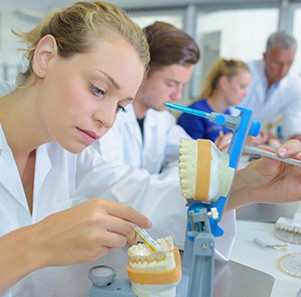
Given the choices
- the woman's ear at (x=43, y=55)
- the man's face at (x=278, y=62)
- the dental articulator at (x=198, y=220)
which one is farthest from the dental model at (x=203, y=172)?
the man's face at (x=278, y=62)

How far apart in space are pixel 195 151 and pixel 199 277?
0.17 meters

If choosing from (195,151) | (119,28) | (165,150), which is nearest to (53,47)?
(119,28)

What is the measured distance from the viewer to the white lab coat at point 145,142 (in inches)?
53.9

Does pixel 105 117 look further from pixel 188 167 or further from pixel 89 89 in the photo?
pixel 188 167

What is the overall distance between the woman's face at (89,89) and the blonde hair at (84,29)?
22 millimetres

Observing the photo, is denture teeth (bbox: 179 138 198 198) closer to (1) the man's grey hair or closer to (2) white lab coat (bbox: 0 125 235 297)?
(2) white lab coat (bbox: 0 125 235 297)

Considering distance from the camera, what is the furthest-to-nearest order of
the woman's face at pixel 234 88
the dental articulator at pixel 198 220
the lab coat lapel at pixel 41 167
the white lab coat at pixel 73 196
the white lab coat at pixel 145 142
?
the woman's face at pixel 234 88
the white lab coat at pixel 145 142
the lab coat lapel at pixel 41 167
the white lab coat at pixel 73 196
the dental articulator at pixel 198 220

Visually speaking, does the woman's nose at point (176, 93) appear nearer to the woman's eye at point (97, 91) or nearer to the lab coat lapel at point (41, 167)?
the lab coat lapel at point (41, 167)

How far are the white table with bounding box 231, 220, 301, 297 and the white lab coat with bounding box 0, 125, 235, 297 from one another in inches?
2.4

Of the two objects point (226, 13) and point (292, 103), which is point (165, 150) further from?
point (226, 13)

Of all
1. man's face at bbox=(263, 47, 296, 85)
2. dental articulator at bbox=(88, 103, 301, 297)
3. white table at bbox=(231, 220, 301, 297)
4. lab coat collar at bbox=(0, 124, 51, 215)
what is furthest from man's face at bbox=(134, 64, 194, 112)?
man's face at bbox=(263, 47, 296, 85)

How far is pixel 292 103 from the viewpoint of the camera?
2887mm

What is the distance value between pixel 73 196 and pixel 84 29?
469 mm

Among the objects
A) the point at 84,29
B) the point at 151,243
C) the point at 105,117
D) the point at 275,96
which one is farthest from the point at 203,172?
the point at 275,96
